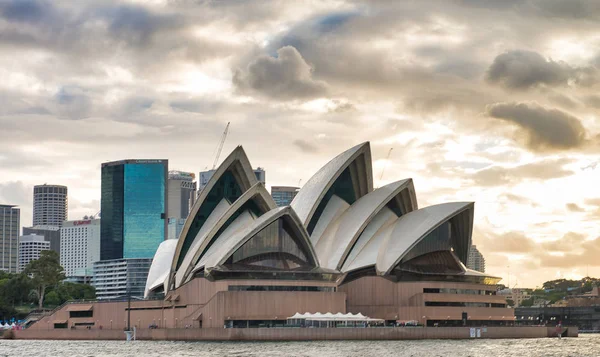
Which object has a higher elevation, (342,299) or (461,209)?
(461,209)

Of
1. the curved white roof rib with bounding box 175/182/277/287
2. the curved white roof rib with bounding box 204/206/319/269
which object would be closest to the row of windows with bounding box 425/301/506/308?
the curved white roof rib with bounding box 204/206/319/269

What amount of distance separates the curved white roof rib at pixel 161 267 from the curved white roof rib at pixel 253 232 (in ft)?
52.1

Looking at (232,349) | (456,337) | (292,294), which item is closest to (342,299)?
(292,294)

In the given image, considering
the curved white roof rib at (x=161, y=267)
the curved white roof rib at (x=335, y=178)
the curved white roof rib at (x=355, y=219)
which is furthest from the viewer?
the curved white roof rib at (x=161, y=267)

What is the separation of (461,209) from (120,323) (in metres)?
40.4

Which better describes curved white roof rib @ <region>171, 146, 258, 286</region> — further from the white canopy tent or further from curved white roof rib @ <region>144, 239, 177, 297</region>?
the white canopy tent

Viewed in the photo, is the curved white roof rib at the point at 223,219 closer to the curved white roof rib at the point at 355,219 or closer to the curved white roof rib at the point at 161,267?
the curved white roof rib at the point at 161,267

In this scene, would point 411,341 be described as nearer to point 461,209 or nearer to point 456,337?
point 456,337

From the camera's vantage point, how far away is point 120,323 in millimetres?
113500

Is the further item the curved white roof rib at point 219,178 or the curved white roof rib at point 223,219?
the curved white roof rib at point 219,178

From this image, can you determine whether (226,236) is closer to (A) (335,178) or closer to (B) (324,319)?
(A) (335,178)

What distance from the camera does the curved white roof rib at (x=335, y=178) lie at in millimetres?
111750

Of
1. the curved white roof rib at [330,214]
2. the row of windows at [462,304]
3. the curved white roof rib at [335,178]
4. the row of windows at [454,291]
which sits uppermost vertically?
the curved white roof rib at [335,178]

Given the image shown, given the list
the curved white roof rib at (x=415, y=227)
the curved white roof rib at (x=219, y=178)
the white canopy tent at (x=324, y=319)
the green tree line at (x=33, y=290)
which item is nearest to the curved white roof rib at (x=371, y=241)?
the curved white roof rib at (x=415, y=227)
